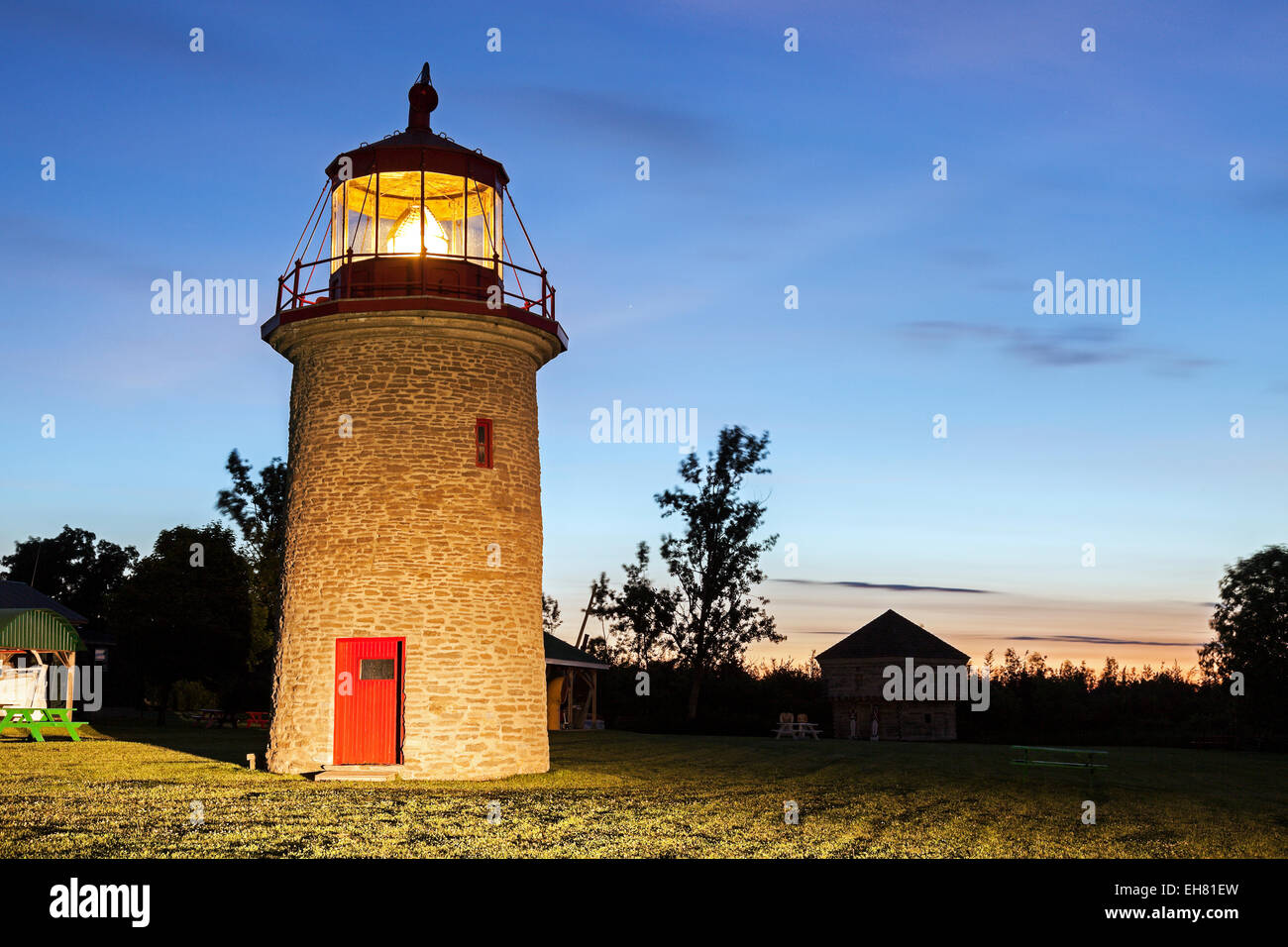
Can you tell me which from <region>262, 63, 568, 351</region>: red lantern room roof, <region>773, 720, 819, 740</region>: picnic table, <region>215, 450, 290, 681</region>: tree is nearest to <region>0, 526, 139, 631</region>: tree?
<region>215, 450, 290, 681</region>: tree

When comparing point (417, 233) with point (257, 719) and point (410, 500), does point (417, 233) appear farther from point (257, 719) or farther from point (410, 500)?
point (257, 719)

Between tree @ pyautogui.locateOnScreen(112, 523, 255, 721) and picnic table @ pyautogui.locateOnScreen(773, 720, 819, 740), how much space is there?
17774 millimetres

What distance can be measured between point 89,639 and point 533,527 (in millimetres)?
37148

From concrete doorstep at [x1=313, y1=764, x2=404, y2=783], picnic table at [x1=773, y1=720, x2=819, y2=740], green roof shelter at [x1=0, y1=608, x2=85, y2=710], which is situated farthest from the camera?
picnic table at [x1=773, y1=720, x2=819, y2=740]

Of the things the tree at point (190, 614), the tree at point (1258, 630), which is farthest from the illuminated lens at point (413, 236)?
the tree at point (1258, 630)

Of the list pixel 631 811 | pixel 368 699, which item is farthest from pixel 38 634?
pixel 631 811

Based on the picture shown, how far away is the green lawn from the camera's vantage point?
1052 centimetres

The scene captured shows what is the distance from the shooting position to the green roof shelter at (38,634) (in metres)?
28.5

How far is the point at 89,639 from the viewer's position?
159ft

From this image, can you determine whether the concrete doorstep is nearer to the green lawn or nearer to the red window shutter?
the green lawn

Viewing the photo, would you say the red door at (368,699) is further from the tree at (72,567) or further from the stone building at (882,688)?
the tree at (72,567)

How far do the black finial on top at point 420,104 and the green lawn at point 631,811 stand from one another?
10805 millimetres

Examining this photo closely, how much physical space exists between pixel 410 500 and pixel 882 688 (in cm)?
2955
